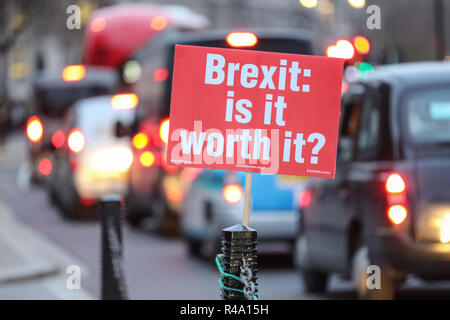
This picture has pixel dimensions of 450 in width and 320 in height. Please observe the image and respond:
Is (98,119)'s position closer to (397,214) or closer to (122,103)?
(122,103)

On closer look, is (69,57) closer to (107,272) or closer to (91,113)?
(91,113)

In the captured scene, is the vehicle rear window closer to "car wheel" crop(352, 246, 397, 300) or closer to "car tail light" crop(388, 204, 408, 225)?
Answer: "car wheel" crop(352, 246, 397, 300)

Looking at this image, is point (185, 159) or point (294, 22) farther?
point (294, 22)

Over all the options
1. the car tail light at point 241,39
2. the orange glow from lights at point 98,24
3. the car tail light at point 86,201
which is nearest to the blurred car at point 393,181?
the car tail light at point 241,39

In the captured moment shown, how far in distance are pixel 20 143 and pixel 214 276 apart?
5390 cm

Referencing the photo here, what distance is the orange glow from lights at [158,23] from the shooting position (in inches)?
1232

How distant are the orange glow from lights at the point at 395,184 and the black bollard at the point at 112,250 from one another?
2.03 m

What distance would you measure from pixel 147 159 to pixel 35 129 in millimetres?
16799

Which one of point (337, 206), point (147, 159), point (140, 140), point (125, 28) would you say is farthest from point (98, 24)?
point (337, 206)

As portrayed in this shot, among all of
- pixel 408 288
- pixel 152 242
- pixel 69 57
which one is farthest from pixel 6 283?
→ pixel 69 57

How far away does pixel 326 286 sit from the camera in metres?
11.5

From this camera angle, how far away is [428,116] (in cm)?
915

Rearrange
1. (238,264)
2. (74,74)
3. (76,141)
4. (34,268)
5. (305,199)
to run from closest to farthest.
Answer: (238,264) → (305,199) → (34,268) → (76,141) → (74,74)

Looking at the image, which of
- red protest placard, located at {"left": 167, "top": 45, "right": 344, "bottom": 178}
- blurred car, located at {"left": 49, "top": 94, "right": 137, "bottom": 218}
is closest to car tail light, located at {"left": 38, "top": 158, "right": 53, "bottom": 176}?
blurred car, located at {"left": 49, "top": 94, "right": 137, "bottom": 218}
